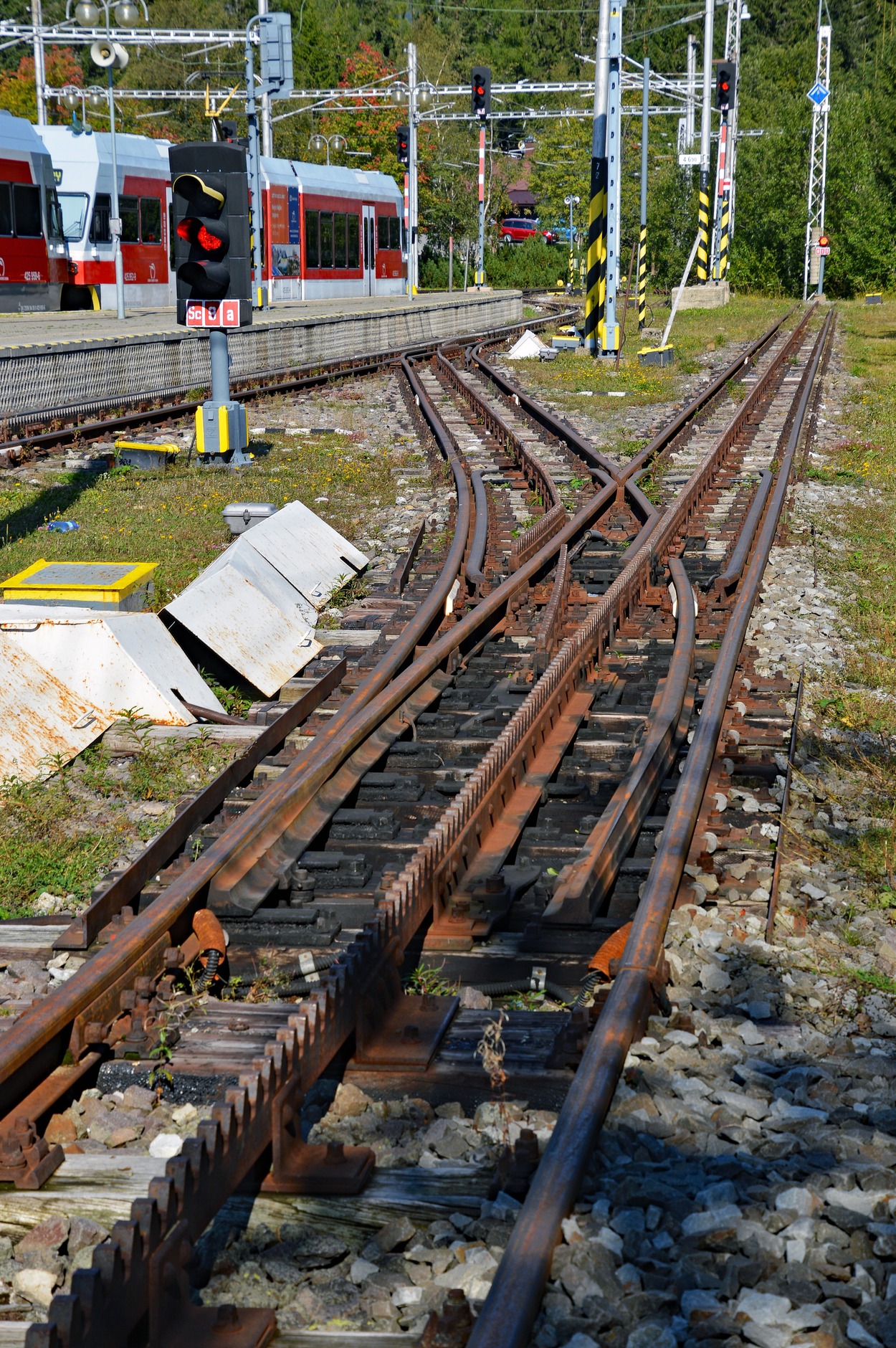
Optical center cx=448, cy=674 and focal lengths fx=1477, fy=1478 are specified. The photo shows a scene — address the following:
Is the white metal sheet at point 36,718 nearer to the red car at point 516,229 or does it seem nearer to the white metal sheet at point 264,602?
the white metal sheet at point 264,602

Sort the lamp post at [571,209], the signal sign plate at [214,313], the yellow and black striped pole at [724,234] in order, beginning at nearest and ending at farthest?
the signal sign plate at [214,313] → the yellow and black striped pole at [724,234] → the lamp post at [571,209]

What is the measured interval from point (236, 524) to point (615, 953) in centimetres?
708

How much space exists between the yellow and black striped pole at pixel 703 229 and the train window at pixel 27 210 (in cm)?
1971

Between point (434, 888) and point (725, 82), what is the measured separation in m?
38.5

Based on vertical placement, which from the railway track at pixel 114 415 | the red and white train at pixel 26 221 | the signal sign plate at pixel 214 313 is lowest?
the railway track at pixel 114 415

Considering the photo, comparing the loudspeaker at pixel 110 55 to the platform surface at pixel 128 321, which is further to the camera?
the loudspeaker at pixel 110 55

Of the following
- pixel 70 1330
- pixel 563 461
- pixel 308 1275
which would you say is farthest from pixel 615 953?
pixel 563 461

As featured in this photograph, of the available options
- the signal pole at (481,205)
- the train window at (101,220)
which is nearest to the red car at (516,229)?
the signal pole at (481,205)

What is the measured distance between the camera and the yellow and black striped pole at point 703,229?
4138cm

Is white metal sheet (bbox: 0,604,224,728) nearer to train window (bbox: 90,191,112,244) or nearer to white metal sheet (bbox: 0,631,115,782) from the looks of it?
white metal sheet (bbox: 0,631,115,782)

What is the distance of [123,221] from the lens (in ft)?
103

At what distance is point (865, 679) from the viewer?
7.64 meters

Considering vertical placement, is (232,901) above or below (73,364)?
below

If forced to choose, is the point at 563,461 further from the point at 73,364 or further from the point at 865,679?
the point at 865,679
